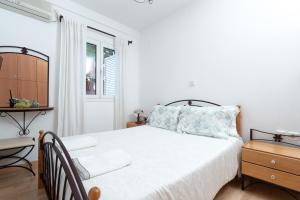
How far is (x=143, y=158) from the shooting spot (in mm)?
1442

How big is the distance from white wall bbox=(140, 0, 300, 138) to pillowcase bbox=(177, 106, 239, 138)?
0.28 m

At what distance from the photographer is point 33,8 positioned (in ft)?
8.25

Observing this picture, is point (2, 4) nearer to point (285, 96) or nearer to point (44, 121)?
point (44, 121)

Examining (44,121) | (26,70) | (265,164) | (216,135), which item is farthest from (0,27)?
(265,164)

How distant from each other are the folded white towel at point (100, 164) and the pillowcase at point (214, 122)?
1.27 metres

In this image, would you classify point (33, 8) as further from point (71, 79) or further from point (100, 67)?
point (100, 67)

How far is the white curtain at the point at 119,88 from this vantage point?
3.55m

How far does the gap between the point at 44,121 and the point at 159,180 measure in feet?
7.91

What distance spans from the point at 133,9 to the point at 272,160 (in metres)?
3.14

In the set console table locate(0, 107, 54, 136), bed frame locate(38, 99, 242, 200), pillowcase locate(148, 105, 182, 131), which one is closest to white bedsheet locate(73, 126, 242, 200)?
bed frame locate(38, 99, 242, 200)

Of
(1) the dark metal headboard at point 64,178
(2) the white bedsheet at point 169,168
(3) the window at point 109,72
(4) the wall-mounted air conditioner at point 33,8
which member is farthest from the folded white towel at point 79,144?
(4) the wall-mounted air conditioner at point 33,8

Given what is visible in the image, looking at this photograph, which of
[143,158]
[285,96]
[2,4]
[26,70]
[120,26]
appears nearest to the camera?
[143,158]

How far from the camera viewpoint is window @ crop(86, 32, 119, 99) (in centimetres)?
334

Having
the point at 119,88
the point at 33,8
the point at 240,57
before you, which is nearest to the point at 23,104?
the point at 33,8
